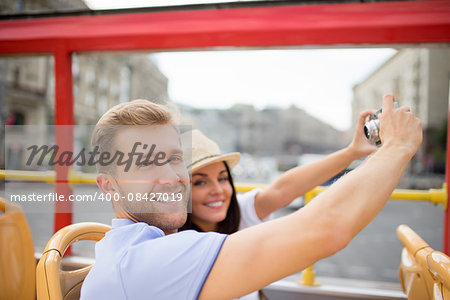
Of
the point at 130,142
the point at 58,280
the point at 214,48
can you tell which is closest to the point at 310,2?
the point at 214,48

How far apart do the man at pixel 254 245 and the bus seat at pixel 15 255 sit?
584mm

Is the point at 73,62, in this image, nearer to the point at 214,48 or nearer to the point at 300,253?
the point at 214,48

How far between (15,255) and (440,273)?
1329 mm

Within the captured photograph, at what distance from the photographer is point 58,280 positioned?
88 centimetres

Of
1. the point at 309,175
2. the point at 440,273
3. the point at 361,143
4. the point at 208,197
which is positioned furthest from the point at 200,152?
the point at 440,273

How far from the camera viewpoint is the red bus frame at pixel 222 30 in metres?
1.41

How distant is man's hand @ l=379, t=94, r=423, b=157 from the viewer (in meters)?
0.68

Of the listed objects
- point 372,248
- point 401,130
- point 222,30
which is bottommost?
point 372,248

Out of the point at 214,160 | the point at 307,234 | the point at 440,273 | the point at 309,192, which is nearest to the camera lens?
the point at 307,234

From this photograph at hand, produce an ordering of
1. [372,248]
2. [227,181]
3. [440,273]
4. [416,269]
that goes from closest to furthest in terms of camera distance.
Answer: [440,273], [416,269], [227,181], [372,248]

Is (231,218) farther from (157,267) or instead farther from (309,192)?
(157,267)

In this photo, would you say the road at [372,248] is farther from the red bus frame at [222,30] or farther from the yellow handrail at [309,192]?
the red bus frame at [222,30]

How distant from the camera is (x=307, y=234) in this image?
0.60m

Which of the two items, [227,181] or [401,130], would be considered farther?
[227,181]
